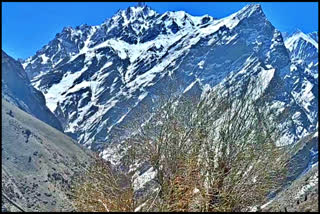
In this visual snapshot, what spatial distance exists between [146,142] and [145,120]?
310 centimetres

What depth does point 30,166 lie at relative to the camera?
16625 centimetres

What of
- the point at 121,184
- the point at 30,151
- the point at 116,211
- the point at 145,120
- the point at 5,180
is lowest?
the point at 116,211

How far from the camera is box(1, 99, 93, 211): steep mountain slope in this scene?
140625 mm

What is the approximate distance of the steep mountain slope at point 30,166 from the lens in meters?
141

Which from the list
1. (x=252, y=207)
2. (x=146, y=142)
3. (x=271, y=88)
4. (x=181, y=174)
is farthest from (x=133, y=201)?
(x=271, y=88)

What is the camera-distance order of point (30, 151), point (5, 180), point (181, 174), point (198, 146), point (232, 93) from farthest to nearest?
point (30, 151) → point (5, 180) → point (232, 93) → point (198, 146) → point (181, 174)

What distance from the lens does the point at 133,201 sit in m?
13.7

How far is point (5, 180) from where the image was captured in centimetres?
14125

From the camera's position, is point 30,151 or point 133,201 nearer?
point 133,201

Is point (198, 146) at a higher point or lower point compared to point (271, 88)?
lower

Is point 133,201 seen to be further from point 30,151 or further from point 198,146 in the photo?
point 30,151

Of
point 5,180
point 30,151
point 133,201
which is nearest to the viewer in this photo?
point 133,201

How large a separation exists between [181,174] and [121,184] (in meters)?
1.89

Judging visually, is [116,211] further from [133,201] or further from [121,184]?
[121,184]
